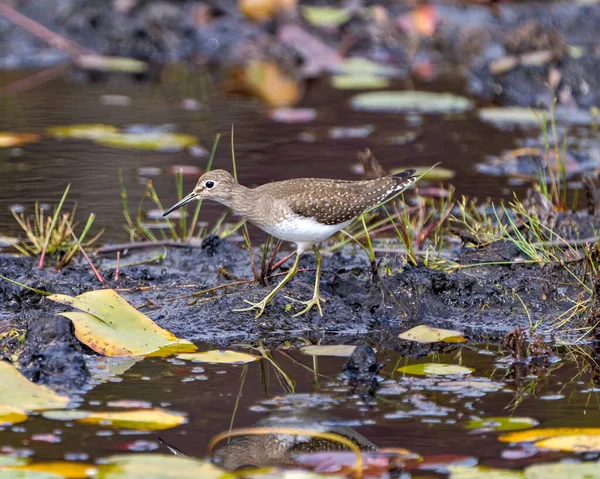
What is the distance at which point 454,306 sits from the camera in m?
6.47

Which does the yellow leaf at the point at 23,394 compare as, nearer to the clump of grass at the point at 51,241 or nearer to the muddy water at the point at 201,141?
the clump of grass at the point at 51,241

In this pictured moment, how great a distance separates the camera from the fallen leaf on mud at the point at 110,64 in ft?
44.2

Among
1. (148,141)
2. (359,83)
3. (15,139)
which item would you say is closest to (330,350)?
(148,141)

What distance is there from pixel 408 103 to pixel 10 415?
8.03 meters

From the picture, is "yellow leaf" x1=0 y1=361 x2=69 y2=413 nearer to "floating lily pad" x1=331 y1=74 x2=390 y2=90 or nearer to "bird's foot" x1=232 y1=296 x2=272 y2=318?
"bird's foot" x1=232 y1=296 x2=272 y2=318

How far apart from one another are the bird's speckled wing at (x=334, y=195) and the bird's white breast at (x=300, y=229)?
3 centimetres

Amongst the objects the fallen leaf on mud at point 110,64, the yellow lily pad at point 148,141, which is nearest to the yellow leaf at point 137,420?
the yellow lily pad at point 148,141

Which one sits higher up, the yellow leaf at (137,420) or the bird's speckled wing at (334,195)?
the bird's speckled wing at (334,195)

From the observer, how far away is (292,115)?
11492mm

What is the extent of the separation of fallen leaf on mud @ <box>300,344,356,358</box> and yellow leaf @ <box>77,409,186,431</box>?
117 centimetres

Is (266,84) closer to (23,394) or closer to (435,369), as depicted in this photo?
(435,369)

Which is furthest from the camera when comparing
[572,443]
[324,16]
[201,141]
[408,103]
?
[324,16]

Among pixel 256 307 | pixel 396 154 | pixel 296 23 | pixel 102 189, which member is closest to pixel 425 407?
pixel 256 307

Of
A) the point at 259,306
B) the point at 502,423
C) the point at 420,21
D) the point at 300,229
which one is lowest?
the point at 502,423
